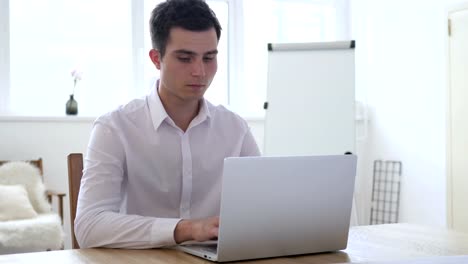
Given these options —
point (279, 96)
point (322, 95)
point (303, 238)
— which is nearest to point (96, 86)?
point (279, 96)

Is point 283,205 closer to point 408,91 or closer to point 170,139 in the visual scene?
point 170,139

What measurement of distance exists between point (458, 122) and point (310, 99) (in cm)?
101

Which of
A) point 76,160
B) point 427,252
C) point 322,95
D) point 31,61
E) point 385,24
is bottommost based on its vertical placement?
point 427,252

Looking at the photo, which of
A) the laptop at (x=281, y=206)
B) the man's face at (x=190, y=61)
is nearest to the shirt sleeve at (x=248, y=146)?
the man's face at (x=190, y=61)

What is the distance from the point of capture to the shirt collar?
1630 mm

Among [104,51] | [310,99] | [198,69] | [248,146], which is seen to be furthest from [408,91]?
[198,69]

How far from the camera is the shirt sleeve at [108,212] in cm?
131

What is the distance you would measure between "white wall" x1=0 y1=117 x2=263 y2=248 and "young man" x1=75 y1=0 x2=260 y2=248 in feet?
8.90

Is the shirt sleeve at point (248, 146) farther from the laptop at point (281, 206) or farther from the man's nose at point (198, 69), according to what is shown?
the laptop at point (281, 206)

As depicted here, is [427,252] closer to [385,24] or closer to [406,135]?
[406,135]

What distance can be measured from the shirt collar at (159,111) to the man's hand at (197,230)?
40 cm

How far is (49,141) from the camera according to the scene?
4.24 metres

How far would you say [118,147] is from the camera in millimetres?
1578

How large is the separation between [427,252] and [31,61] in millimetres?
3692
